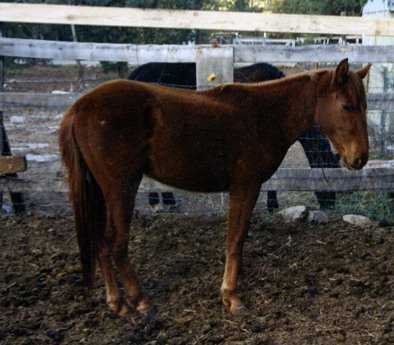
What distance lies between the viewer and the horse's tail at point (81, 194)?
2758 mm

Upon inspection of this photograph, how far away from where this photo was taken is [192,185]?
3.00 meters

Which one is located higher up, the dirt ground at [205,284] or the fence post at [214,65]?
the fence post at [214,65]

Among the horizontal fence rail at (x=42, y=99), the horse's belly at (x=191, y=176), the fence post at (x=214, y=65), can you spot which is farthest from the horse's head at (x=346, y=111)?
the horizontal fence rail at (x=42, y=99)

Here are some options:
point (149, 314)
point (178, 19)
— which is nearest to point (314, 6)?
point (178, 19)

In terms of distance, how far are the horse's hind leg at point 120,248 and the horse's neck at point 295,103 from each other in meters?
1.19

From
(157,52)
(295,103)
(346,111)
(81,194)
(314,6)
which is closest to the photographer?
(81,194)

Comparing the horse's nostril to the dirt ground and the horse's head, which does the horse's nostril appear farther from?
the dirt ground

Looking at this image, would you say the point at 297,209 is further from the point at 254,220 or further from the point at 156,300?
the point at 156,300

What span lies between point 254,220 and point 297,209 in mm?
506

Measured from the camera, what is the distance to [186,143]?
112 inches

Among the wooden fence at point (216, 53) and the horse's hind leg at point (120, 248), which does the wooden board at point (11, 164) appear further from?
the horse's hind leg at point (120, 248)

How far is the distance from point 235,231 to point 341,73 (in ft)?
4.53

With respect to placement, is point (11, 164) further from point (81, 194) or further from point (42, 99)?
point (81, 194)

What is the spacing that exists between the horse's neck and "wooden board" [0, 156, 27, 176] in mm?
2822
